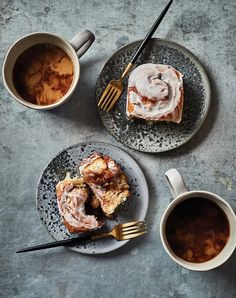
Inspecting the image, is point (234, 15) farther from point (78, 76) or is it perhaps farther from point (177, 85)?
point (78, 76)

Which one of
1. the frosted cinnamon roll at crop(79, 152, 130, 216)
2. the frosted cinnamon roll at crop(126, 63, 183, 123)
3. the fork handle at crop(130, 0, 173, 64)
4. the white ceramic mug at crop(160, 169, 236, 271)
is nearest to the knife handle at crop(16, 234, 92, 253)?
the frosted cinnamon roll at crop(79, 152, 130, 216)

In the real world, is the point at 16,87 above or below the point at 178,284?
above

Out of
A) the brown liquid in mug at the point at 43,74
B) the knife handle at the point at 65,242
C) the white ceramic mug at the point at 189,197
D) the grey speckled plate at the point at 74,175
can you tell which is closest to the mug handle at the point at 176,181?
the white ceramic mug at the point at 189,197

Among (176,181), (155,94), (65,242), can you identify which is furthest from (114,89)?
(65,242)

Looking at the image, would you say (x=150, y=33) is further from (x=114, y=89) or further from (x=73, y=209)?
(x=73, y=209)

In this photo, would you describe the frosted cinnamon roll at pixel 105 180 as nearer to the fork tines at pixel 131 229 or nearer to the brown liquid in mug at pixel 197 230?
the fork tines at pixel 131 229

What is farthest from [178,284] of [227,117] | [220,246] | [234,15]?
[234,15]
